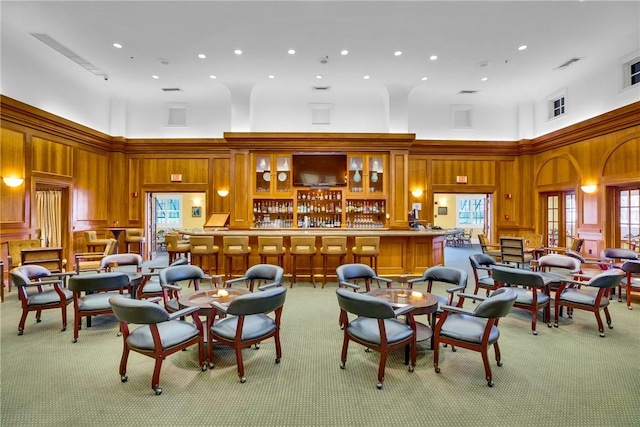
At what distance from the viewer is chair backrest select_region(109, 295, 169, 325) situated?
2635mm

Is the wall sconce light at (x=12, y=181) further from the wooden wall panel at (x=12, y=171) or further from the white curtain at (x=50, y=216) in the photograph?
the white curtain at (x=50, y=216)

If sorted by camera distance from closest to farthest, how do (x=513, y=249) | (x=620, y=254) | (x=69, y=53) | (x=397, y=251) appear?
(x=620, y=254) < (x=513, y=249) < (x=69, y=53) < (x=397, y=251)

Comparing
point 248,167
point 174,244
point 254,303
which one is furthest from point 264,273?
point 248,167

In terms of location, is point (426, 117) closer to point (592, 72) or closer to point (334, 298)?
point (592, 72)

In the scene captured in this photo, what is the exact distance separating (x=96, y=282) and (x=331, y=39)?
18.4ft

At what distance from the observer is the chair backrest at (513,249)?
20.8ft

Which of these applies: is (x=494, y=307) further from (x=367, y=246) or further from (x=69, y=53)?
(x=69, y=53)

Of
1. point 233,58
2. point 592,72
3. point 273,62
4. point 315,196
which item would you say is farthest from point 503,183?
point 233,58

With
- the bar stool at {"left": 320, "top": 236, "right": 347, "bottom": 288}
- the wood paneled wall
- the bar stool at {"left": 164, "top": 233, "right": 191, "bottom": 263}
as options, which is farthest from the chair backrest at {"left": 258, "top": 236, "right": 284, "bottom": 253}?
the wood paneled wall

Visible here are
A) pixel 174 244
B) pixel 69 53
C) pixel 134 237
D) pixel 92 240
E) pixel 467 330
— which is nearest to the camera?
pixel 467 330

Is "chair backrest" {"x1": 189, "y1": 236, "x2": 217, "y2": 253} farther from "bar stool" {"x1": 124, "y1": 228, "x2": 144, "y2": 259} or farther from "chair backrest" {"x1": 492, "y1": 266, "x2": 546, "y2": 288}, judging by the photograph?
"chair backrest" {"x1": 492, "y1": 266, "x2": 546, "y2": 288}

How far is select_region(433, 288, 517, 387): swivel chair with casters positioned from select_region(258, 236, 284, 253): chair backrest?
3836 millimetres

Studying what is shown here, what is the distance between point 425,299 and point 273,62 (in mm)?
6092

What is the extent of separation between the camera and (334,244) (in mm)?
6438
